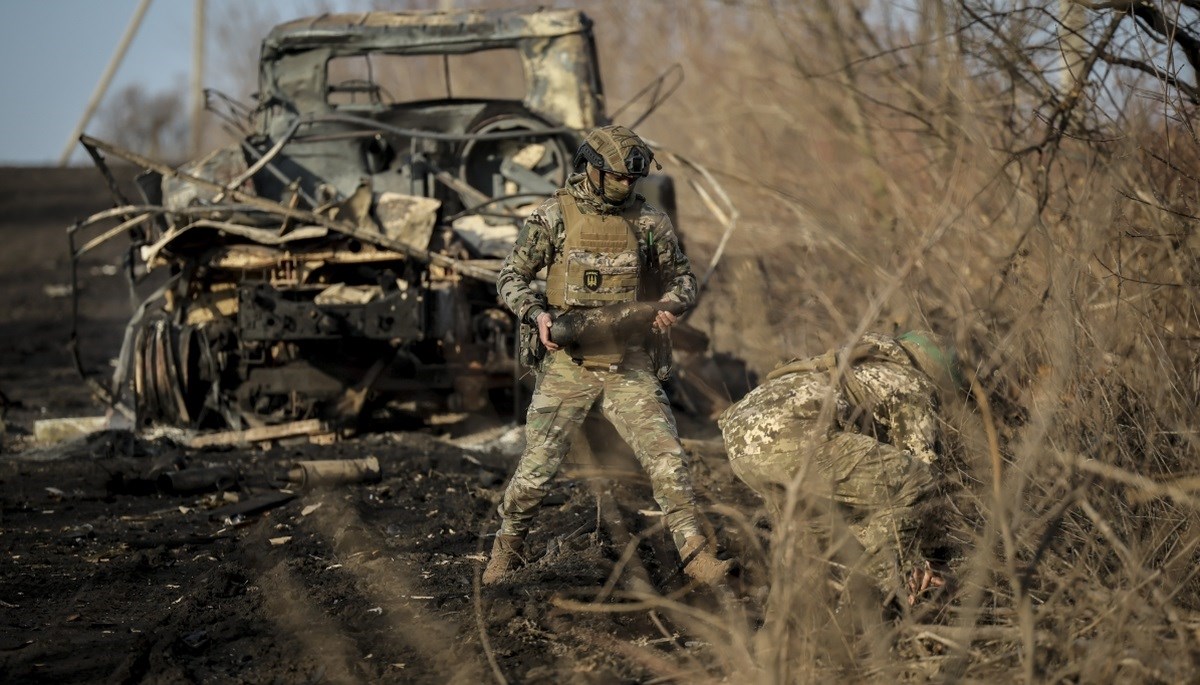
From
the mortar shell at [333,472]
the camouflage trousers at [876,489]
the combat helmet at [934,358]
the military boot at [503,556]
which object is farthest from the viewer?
the mortar shell at [333,472]

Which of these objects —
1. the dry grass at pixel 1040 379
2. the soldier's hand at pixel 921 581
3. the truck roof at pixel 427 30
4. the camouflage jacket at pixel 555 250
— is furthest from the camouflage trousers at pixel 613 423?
the truck roof at pixel 427 30

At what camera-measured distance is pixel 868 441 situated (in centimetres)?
457

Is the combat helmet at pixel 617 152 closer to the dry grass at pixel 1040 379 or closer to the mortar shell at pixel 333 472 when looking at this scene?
the dry grass at pixel 1040 379

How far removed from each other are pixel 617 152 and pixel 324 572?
6.72ft

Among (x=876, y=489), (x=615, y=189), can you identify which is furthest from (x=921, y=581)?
(x=615, y=189)

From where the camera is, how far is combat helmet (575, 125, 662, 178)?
5012mm

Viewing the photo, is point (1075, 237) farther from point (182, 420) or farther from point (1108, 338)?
point (182, 420)

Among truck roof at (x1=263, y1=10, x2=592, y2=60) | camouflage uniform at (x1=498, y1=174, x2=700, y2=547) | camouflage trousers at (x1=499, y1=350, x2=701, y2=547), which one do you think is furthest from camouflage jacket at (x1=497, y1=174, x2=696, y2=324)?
truck roof at (x1=263, y1=10, x2=592, y2=60)

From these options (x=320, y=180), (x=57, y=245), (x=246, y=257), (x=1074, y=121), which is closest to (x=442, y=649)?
(x=1074, y=121)

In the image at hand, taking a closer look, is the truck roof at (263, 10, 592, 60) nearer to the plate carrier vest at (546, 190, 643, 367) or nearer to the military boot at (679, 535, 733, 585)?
the plate carrier vest at (546, 190, 643, 367)

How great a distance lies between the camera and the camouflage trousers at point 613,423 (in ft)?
16.5

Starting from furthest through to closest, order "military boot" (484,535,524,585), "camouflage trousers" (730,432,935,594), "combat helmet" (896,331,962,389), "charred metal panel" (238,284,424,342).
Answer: "charred metal panel" (238,284,424,342) < "military boot" (484,535,524,585) < "combat helmet" (896,331,962,389) < "camouflage trousers" (730,432,935,594)

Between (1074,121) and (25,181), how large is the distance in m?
25.3

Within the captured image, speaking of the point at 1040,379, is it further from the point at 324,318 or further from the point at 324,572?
the point at 324,318
